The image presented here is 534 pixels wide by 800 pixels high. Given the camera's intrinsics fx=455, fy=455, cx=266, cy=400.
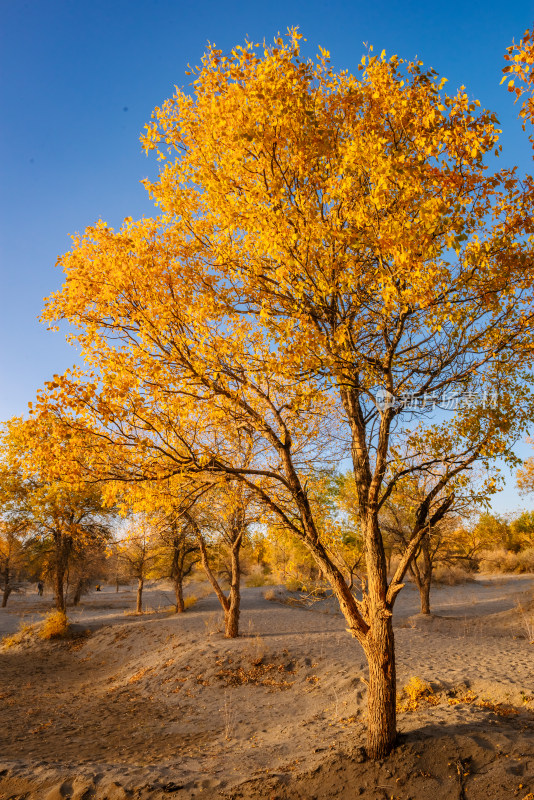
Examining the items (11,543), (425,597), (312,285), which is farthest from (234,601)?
(11,543)

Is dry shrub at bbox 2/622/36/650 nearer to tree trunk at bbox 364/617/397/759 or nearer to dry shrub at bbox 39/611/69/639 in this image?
dry shrub at bbox 39/611/69/639

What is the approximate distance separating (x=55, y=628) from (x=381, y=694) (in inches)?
725

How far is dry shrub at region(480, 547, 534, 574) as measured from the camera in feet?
118

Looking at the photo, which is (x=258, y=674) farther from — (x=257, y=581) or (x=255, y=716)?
(x=257, y=581)

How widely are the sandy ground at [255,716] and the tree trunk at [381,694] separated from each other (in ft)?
0.56

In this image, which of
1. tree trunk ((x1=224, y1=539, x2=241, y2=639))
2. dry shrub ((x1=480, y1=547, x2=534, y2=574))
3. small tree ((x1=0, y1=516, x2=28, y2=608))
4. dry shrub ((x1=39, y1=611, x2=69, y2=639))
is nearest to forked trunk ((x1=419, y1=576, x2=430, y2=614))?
tree trunk ((x1=224, y1=539, x2=241, y2=639))

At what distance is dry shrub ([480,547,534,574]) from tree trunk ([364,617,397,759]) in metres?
36.7

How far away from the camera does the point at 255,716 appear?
9070mm

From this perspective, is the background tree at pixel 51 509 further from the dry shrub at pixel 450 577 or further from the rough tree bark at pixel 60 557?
the dry shrub at pixel 450 577

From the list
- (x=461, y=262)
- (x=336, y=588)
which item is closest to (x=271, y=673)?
(x=336, y=588)

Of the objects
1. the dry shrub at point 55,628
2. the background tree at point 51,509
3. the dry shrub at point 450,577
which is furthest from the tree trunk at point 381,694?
the dry shrub at point 450,577

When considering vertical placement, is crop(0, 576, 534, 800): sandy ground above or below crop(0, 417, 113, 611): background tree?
below

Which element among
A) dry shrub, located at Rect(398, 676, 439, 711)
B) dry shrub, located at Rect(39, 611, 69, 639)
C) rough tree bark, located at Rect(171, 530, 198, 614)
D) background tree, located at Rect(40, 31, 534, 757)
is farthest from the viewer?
rough tree bark, located at Rect(171, 530, 198, 614)

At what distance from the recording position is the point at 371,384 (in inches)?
229
